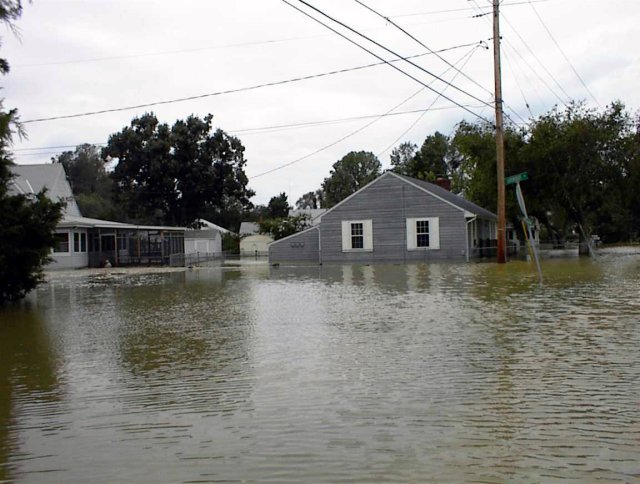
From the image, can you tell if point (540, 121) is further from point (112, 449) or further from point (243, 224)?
point (243, 224)

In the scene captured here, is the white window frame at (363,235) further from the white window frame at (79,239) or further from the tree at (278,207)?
the tree at (278,207)

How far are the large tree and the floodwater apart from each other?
50.7 meters

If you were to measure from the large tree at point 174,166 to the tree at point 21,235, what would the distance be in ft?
150

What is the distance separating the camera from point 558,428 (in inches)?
218

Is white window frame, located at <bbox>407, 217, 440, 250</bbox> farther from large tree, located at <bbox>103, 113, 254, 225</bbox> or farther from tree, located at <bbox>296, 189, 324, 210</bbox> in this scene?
tree, located at <bbox>296, 189, 324, 210</bbox>

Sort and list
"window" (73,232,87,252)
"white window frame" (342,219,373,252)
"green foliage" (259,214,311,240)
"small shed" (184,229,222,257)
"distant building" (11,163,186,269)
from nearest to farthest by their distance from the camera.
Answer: "distant building" (11,163,186,269), "white window frame" (342,219,373,252), "window" (73,232,87,252), "green foliage" (259,214,311,240), "small shed" (184,229,222,257)

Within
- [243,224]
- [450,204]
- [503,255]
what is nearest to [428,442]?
[503,255]

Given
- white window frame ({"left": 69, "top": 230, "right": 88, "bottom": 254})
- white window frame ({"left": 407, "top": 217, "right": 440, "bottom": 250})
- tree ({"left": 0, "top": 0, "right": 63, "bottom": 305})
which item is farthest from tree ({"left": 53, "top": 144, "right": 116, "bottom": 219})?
tree ({"left": 0, "top": 0, "right": 63, "bottom": 305})

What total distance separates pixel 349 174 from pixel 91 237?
58.4 meters

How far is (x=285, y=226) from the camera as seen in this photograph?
59.5 metres

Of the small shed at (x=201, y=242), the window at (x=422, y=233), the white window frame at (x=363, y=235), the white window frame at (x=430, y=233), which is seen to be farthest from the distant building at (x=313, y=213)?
the window at (x=422, y=233)

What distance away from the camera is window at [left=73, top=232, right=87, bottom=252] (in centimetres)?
3944

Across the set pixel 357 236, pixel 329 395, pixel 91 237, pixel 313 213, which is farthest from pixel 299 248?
pixel 313 213

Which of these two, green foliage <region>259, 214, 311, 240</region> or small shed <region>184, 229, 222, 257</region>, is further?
small shed <region>184, 229, 222, 257</region>
